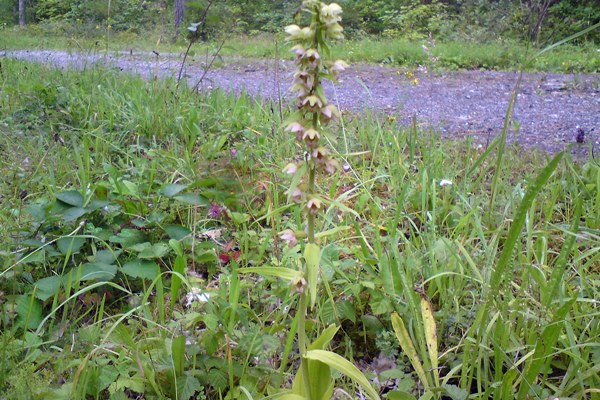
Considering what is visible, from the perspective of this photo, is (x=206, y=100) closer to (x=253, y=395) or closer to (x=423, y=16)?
(x=253, y=395)

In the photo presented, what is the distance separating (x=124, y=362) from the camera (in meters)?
1.41

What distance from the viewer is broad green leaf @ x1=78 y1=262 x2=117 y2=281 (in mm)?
1721

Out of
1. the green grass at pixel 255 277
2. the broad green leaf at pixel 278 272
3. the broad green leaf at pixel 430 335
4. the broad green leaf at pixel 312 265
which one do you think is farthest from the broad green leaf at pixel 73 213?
the broad green leaf at pixel 430 335

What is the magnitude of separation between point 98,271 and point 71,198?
0.40m

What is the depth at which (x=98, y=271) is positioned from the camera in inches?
68.3

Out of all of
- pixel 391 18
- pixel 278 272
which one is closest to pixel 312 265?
pixel 278 272

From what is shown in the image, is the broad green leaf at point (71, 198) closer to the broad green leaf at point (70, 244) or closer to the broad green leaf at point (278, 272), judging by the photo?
the broad green leaf at point (70, 244)

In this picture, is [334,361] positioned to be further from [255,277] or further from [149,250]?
[149,250]

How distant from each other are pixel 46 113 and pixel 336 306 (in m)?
2.63

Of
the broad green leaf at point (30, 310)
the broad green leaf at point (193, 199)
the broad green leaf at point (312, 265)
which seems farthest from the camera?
the broad green leaf at point (193, 199)

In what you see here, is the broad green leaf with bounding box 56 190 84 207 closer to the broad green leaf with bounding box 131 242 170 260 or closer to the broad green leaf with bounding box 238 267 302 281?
the broad green leaf with bounding box 131 242 170 260

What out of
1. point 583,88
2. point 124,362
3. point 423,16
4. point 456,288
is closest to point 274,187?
point 456,288

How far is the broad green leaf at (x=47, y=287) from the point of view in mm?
1629

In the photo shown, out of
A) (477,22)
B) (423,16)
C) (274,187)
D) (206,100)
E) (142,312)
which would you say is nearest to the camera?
(142,312)
